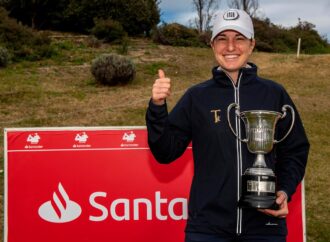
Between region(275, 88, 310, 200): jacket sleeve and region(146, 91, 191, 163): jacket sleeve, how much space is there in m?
0.50

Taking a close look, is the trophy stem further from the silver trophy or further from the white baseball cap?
the white baseball cap

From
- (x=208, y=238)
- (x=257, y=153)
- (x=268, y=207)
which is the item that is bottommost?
(x=208, y=238)

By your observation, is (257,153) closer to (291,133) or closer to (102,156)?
(291,133)

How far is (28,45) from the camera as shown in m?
18.4

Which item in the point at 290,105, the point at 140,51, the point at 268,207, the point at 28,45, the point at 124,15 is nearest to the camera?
the point at 268,207

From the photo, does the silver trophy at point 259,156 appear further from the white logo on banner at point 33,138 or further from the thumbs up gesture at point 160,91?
the white logo on banner at point 33,138

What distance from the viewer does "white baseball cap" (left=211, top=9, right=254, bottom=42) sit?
2.72m

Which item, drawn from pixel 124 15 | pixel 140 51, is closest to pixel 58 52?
pixel 140 51

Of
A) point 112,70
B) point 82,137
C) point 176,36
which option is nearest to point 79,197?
point 82,137

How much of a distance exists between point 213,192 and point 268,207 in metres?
0.28

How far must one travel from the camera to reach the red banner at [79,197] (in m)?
4.57

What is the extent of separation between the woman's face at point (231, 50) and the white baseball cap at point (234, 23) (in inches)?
1.3

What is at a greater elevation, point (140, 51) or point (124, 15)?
point (124, 15)

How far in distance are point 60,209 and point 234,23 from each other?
2.60 m
